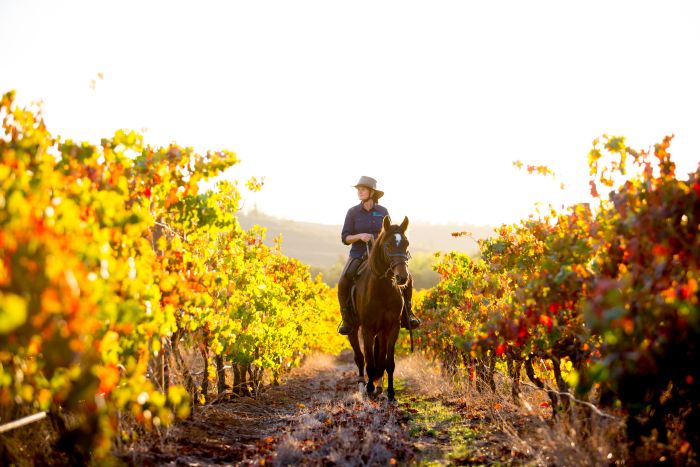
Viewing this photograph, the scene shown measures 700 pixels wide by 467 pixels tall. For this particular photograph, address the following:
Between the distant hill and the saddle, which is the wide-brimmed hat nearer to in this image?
the saddle

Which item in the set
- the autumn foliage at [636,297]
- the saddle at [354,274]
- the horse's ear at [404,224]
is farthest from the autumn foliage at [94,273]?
the saddle at [354,274]

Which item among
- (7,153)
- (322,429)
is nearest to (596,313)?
(7,153)

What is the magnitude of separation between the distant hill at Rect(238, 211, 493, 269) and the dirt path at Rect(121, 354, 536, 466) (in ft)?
430

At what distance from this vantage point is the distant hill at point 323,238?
150000mm

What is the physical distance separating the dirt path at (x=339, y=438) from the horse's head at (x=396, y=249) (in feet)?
7.46

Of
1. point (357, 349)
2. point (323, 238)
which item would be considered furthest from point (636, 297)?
point (323, 238)

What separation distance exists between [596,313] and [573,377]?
46 centimetres

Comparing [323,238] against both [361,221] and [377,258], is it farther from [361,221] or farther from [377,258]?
[377,258]

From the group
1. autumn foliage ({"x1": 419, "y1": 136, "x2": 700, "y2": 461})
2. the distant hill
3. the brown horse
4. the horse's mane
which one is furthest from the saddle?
the distant hill

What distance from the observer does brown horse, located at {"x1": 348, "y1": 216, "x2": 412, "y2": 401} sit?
1024 cm

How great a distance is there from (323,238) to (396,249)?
159908 mm

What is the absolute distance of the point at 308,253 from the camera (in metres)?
154

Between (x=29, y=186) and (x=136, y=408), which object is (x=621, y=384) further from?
(x=29, y=186)

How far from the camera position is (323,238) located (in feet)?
557
